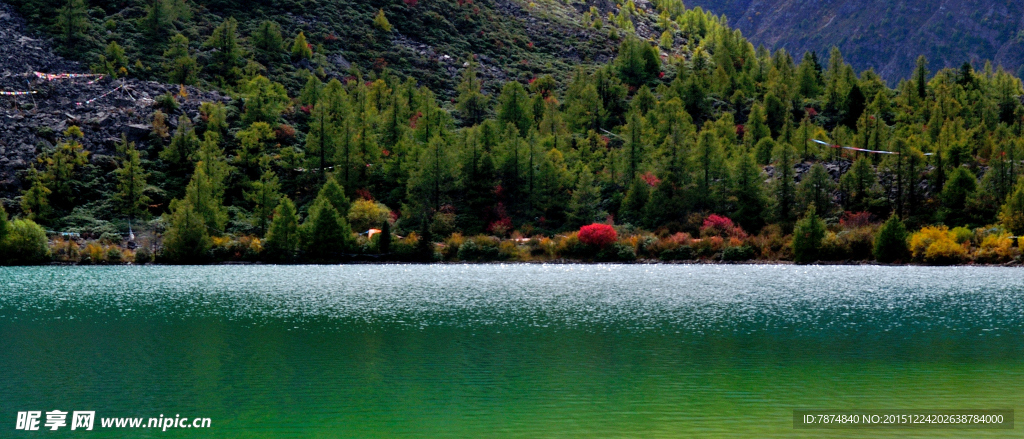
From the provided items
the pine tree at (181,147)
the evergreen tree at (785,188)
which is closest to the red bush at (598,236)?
the evergreen tree at (785,188)

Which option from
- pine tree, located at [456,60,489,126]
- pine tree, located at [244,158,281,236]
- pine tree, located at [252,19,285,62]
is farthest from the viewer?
pine tree, located at [252,19,285,62]

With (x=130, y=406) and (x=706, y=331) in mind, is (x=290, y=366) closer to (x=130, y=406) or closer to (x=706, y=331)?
(x=130, y=406)

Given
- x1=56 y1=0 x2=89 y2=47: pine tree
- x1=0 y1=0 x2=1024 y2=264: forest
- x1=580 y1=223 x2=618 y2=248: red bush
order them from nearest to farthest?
x1=0 y1=0 x2=1024 y2=264: forest, x1=580 y1=223 x2=618 y2=248: red bush, x1=56 y1=0 x2=89 y2=47: pine tree

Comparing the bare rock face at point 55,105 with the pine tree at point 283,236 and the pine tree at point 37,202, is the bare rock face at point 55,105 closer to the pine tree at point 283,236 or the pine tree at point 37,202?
the pine tree at point 37,202

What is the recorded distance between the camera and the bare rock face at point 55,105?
121 m

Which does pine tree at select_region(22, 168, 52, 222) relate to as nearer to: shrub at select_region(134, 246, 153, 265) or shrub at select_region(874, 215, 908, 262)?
shrub at select_region(134, 246, 153, 265)

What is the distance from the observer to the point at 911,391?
2527 cm

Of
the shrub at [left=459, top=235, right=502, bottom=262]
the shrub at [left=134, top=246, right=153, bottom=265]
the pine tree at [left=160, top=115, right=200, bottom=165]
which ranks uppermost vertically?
the pine tree at [left=160, top=115, right=200, bottom=165]

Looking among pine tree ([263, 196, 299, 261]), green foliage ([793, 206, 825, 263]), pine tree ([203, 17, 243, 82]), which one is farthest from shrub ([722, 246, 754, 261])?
pine tree ([203, 17, 243, 82])

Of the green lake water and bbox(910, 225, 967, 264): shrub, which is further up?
bbox(910, 225, 967, 264): shrub

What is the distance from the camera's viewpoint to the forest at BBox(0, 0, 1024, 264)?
9906 cm

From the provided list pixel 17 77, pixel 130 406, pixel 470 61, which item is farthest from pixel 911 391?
pixel 470 61

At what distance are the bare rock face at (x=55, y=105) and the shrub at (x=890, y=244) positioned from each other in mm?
104875

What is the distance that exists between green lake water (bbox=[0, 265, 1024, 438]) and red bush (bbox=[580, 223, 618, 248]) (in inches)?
1615
